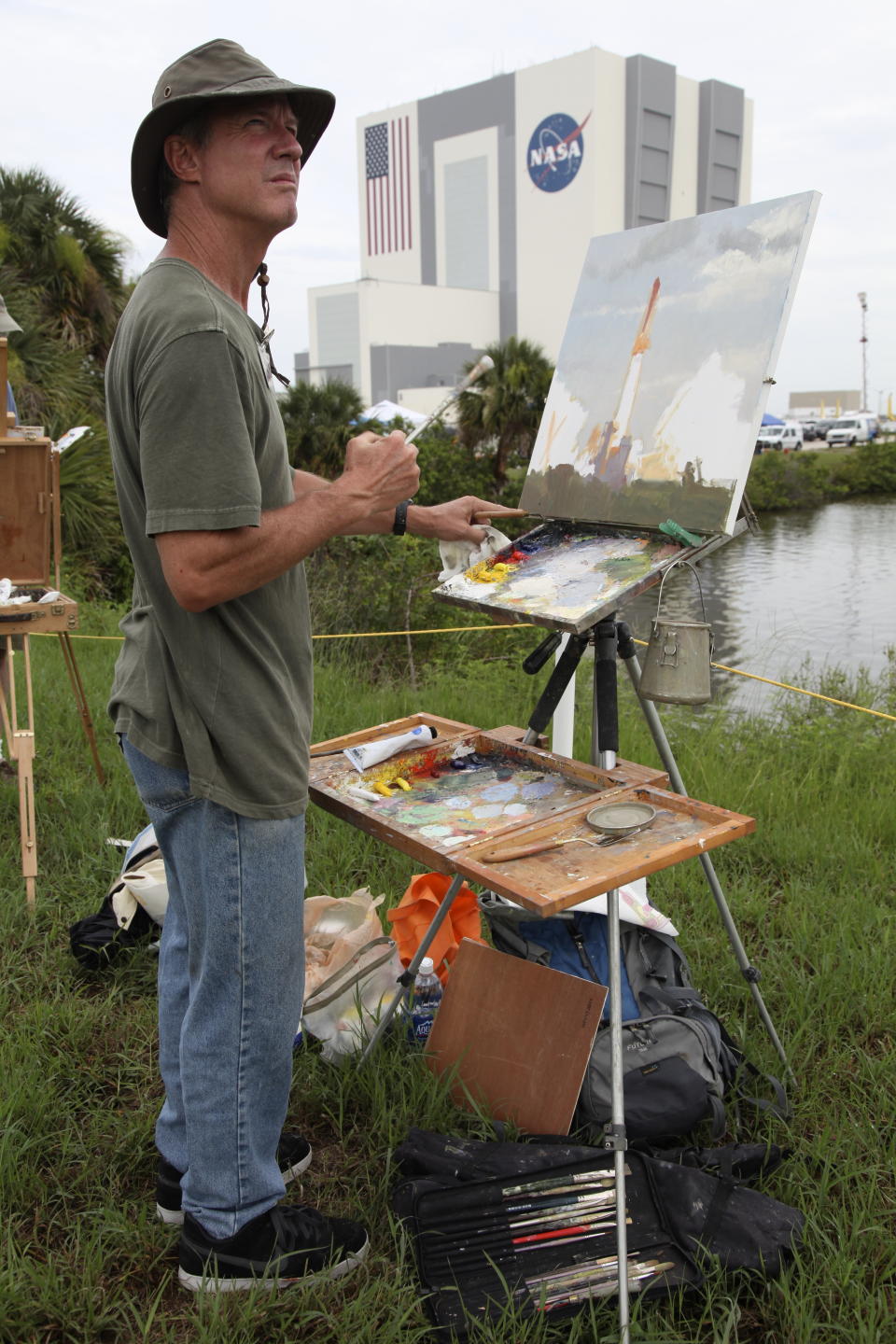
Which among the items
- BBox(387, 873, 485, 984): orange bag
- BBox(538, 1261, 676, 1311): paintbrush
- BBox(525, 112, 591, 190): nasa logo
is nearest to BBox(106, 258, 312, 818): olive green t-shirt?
BBox(538, 1261, 676, 1311): paintbrush

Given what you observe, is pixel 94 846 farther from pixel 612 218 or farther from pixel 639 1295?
pixel 612 218

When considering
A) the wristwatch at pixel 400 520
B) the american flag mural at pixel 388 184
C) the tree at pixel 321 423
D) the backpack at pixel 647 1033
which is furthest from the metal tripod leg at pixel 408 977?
the american flag mural at pixel 388 184

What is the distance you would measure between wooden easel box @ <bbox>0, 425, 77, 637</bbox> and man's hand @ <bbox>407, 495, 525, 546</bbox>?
61.5 inches

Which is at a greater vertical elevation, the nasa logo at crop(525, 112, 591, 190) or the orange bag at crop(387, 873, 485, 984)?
the nasa logo at crop(525, 112, 591, 190)

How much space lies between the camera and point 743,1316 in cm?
168

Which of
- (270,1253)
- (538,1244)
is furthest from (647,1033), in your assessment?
(270,1253)

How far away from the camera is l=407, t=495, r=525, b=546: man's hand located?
85.4 inches

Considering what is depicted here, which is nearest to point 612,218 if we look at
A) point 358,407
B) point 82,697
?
point 358,407

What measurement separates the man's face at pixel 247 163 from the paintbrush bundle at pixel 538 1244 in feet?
5.39

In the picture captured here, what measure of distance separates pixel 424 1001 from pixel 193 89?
1.91 metres

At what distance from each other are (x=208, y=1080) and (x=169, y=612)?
28.8 inches

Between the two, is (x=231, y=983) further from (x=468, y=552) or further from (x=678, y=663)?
(x=468, y=552)

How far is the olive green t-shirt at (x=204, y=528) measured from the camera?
134 centimetres

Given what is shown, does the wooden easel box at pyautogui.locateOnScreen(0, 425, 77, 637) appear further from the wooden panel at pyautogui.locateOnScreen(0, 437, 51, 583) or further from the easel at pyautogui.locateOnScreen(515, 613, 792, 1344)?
the easel at pyautogui.locateOnScreen(515, 613, 792, 1344)
